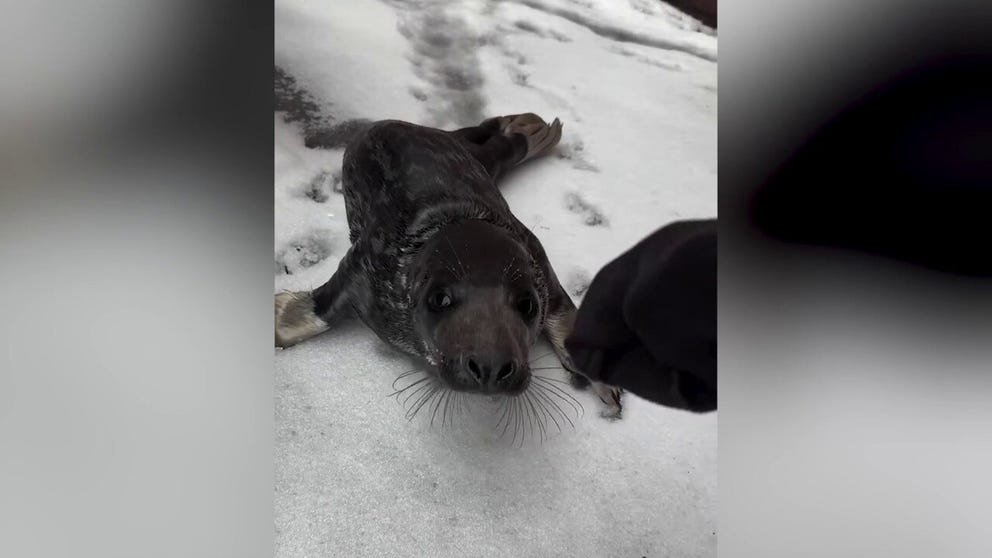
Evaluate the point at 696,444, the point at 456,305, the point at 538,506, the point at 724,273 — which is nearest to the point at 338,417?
the point at 456,305

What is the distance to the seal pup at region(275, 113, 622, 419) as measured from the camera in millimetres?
1417

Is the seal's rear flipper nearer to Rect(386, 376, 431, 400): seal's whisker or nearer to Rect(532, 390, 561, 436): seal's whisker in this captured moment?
Rect(386, 376, 431, 400): seal's whisker

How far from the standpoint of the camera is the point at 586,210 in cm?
159

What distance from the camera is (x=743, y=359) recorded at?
165cm

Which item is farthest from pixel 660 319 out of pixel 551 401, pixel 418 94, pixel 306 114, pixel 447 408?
pixel 306 114

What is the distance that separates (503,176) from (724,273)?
1.87 ft

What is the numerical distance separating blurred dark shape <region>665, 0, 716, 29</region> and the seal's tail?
1.32ft

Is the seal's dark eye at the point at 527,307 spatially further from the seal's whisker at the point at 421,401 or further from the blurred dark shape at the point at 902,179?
the blurred dark shape at the point at 902,179

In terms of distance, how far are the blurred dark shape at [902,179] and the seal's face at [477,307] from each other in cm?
67

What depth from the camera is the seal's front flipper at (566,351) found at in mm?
1510

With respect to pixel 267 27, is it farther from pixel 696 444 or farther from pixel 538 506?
pixel 696 444

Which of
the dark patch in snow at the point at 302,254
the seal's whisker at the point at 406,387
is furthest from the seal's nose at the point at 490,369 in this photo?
the dark patch in snow at the point at 302,254

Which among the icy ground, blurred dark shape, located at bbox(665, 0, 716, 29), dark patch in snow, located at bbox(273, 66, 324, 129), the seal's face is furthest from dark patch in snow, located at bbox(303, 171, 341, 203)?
blurred dark shape, located at bbox(665, 0, 716, 29)

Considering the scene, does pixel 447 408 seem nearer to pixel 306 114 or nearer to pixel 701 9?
pixel 306 114
